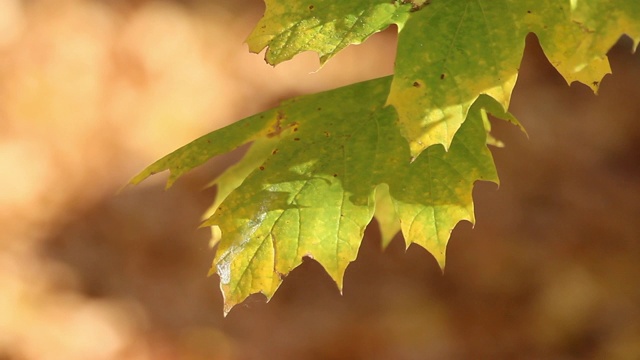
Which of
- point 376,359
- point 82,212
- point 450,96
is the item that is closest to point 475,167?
point 450,96

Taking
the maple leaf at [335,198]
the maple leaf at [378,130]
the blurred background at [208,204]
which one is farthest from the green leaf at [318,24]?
the blurred background at [208,204]

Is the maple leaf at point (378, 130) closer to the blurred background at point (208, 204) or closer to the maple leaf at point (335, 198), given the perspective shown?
the maple leaf at point (335, 198)

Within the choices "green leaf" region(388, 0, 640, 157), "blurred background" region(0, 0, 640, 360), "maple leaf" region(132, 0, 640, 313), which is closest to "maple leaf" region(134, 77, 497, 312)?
"maple leaf" region(132, 0, 640, 313)

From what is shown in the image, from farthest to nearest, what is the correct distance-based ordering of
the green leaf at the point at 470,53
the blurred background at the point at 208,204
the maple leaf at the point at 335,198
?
the blurred background at the point at 208,204, the maple leaf at the point at 335,198, the green leaf at the point at 470,53

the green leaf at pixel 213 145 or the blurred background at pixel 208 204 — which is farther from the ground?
the green leaf at pixel 213 145

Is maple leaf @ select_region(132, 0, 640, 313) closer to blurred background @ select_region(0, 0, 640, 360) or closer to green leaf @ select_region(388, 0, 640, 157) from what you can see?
green leaf @ select_region(388, 0, 640, 157)

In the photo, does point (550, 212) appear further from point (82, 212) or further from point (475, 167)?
point (475, 167)

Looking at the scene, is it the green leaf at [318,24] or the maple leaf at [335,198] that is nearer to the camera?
the green leaf at [318,24]
